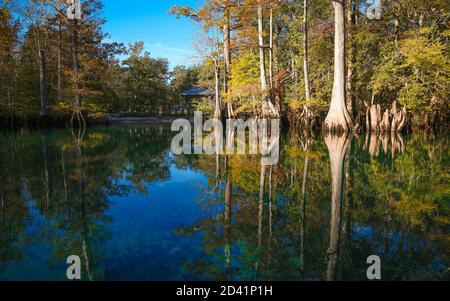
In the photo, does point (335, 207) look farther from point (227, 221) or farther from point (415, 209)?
point (227, 221)

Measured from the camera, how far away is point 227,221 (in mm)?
3174

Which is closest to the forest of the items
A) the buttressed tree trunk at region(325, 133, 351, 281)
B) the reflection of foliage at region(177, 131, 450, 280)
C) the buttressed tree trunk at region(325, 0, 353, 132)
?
the buttressed tree trunk at region(325, 0, 353, 132)

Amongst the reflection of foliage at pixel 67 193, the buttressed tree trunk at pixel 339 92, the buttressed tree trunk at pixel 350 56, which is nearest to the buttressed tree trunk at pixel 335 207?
the reflection of foliage at pixel 67 193

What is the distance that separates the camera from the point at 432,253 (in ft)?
7.76

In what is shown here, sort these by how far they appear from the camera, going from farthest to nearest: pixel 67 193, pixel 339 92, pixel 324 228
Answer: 1. pixel 339 92
2. pixel 67 193
3. pixel 324 228

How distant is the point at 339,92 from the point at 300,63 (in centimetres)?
637

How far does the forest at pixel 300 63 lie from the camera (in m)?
13.7

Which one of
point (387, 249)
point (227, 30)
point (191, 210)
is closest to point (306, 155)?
point (191, 210)

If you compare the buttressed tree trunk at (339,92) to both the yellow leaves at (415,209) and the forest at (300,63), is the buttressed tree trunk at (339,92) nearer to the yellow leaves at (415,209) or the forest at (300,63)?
the forest at (300,63)

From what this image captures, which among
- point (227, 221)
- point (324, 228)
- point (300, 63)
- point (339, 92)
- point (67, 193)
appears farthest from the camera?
point (300, 63)

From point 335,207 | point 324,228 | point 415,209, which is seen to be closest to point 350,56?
point 415,209

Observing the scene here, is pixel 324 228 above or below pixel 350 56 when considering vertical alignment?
below

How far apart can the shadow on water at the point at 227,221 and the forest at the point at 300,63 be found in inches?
334
